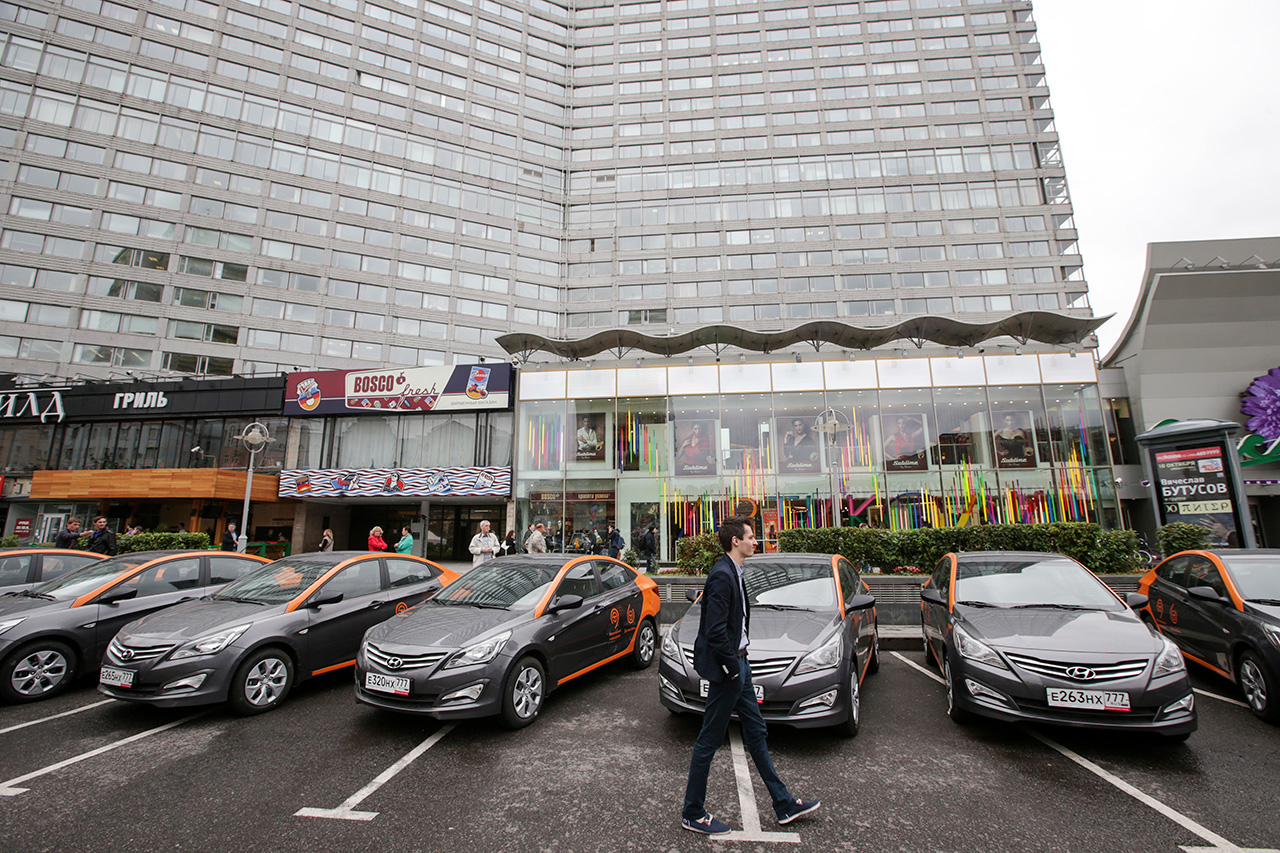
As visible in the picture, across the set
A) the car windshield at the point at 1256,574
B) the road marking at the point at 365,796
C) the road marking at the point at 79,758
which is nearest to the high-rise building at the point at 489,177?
the car windshield at the point at 1256,574

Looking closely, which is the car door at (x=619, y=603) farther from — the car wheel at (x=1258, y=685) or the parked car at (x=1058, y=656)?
the car wheel at (x=1258, y=685)

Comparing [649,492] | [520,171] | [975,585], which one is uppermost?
[520,171]

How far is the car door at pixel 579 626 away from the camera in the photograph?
5527mm

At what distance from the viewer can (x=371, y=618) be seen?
21.5 ft

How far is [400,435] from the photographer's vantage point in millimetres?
23000

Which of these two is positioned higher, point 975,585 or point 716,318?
point 716,318

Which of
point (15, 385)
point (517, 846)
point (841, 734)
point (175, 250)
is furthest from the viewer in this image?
point (175, 250)

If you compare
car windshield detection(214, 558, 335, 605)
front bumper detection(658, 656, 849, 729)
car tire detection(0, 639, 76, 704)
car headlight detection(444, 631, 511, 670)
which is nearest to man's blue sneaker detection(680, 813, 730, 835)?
front bumper detection(658, 656, 849, 729)

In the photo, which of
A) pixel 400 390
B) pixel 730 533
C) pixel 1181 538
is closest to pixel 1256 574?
pixel 1181 538

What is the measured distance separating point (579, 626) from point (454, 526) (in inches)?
851

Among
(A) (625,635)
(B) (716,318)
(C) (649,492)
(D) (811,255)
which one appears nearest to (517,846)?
(A) (625,635)

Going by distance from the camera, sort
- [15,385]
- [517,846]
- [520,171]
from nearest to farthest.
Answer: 1. [517,846]
2. [15,385]
3. [520,171]

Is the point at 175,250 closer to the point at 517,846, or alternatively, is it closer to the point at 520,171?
the point at 520,171

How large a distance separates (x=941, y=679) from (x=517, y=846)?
17.8ft
